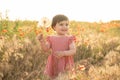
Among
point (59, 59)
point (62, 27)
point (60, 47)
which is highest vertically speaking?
point (62, 27)

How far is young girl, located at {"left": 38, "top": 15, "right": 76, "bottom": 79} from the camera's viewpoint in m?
4.53

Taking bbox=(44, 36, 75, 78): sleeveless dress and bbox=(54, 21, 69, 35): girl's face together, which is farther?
bbox=(44, 36, 75, 78): sleeveless dress

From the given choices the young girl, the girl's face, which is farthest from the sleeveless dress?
the girl's face

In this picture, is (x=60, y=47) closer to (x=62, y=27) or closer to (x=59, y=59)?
(x=59, y=59)

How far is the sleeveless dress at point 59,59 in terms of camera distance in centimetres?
463

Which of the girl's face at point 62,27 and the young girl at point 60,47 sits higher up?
the girl's face at point 62,27

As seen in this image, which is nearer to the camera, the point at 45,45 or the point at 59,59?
the point at 45,45

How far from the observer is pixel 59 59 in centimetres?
468

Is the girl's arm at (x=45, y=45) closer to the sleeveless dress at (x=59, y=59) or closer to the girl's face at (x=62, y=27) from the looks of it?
the sleeveless dress at (x=59, y=59)

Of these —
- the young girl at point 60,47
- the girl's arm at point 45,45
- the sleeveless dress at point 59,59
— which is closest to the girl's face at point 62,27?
the young girl at point 60,47

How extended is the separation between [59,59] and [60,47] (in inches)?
5.8

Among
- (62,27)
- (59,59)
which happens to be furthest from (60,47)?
(62,27)

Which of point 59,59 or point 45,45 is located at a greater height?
point 45,45

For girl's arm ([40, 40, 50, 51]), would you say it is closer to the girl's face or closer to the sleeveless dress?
the sleeveless dress
